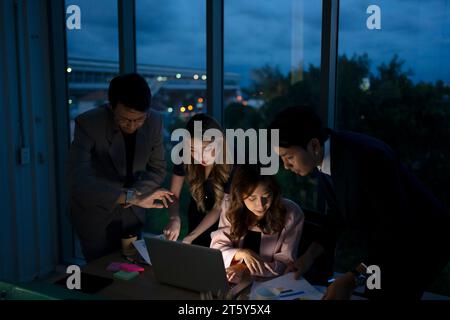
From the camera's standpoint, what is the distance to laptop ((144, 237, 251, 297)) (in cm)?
159

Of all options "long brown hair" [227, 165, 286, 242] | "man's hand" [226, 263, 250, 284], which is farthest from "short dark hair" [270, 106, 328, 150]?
"man's hand" [226, 263, 250, 284]

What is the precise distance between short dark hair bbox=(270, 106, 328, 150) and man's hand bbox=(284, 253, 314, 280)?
53cm

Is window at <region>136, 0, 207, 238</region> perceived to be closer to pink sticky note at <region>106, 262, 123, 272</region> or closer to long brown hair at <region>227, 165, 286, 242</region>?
long brown hair at <region>227, 165, 286, 242</region>

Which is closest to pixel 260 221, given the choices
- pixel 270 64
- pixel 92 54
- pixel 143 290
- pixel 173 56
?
pixel 143 290

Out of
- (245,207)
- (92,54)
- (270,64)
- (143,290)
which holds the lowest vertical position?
(143,290)

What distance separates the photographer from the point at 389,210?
1520 mm

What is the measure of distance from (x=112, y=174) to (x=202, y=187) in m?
0.53

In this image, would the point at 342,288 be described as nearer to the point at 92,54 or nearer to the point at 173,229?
the point at 173,229

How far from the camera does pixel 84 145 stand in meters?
2.35

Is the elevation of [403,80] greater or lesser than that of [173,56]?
lesser
